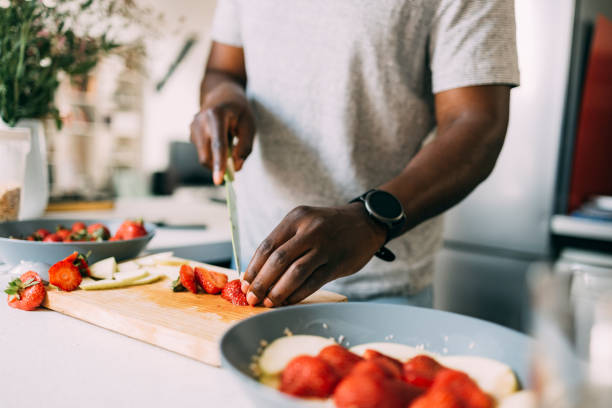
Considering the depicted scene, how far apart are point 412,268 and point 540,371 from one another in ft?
3.17

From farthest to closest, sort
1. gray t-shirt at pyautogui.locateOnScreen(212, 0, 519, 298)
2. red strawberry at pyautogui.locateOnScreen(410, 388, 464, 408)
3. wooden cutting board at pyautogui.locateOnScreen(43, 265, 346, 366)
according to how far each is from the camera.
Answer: gray t-shirt at pyautogui.locateOnScreen(212, 0, 519, 298), wooden cutting board at pyautogui.locateOnScreen(43, 265, 346, 366), red strawberry at pyautogui.locateOnScreen(410, 388, 464, 408)

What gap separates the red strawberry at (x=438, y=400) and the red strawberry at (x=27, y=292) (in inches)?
27.7

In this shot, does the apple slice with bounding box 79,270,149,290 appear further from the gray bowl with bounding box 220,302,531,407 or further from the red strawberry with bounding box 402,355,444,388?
the red strawberry with bounding box 402,355,444,388

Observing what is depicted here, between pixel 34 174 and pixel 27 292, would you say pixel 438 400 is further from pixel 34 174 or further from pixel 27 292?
pixel 34 174

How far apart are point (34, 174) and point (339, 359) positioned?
1387 mm

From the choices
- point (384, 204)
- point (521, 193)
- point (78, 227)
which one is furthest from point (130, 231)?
point (521, 193)

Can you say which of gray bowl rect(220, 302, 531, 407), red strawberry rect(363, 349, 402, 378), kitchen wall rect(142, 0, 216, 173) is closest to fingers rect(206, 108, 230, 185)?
gray bowl rect(220, 302, 531, 407)

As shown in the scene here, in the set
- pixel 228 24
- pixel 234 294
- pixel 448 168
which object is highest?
pixel 228 24

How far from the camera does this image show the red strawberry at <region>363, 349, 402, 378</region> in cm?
54

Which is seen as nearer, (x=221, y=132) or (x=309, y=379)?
(x=309, y=379)

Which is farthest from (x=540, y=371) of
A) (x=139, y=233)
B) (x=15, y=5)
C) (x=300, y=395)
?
(x=15, y=5)

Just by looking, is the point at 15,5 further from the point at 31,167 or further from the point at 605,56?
the point at 605,56

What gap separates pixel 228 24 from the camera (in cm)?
150

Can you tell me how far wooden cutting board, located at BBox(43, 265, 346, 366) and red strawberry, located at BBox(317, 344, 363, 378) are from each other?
7.4 inches
